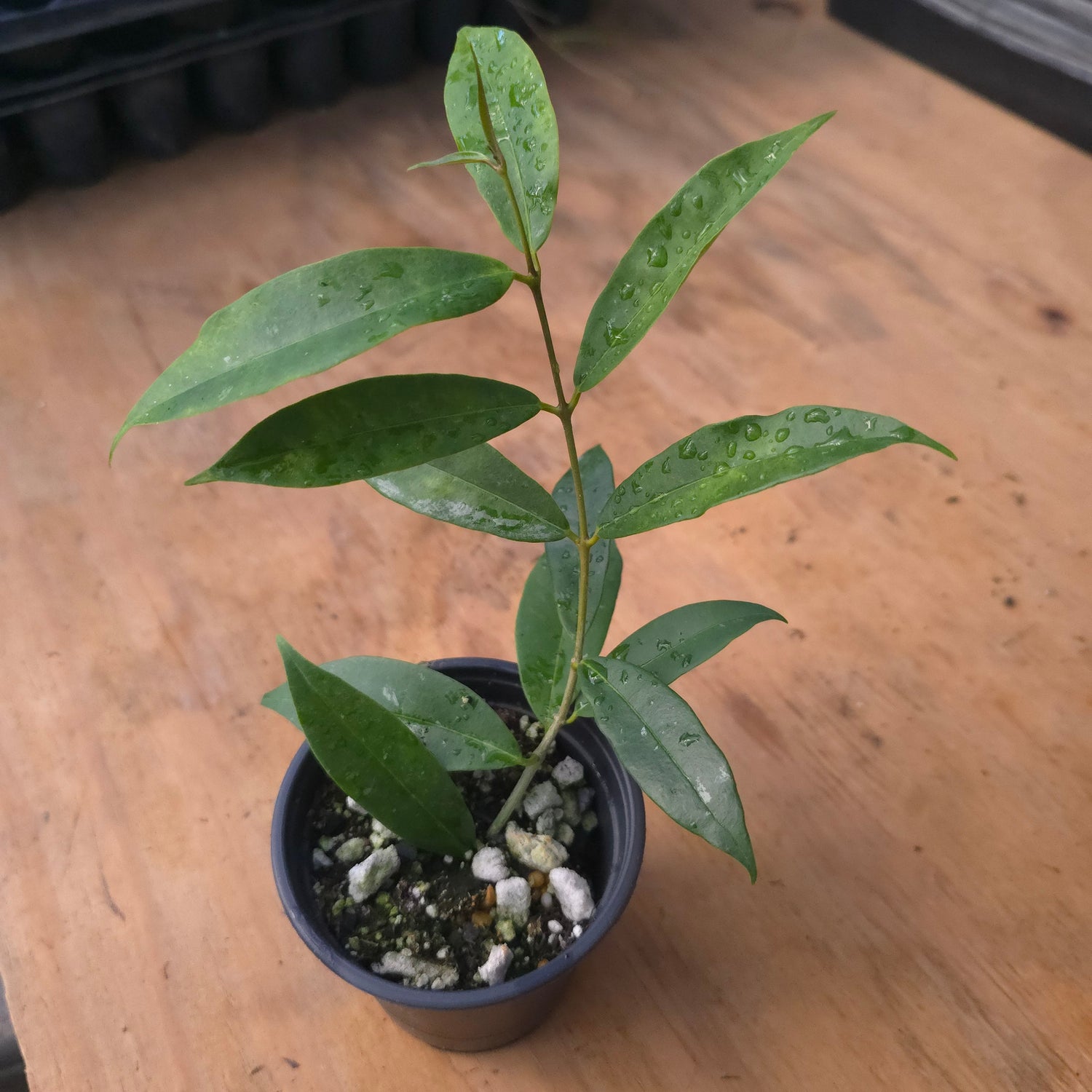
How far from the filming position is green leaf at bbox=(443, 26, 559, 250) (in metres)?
0.41

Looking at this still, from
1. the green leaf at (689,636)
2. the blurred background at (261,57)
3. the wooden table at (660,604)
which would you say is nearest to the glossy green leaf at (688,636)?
the green leaf at (689,636)

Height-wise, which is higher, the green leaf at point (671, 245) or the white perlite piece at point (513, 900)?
the green leaf at point (671, 245)

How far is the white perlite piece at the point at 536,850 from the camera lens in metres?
0.57

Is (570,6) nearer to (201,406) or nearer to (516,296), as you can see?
(516,296)

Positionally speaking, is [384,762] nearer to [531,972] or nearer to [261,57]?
[531,972]

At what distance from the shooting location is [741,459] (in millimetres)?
406

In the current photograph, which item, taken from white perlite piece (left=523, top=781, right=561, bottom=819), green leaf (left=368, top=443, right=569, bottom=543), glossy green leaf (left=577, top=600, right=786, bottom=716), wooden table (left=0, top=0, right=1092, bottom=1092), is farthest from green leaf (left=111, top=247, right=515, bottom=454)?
wooden table (left=0, top=0, right=1092, bottom=1092)

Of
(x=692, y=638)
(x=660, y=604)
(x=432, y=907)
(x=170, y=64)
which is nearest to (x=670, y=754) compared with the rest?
(x=692, y=638)

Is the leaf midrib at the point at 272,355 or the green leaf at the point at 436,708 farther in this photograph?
the green leaf at the point at 436,708

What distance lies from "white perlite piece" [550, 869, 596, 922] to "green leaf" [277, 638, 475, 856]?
67mm

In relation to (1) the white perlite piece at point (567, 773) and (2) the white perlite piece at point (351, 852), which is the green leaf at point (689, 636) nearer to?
(1) the white perlite piece at point (567, 773)

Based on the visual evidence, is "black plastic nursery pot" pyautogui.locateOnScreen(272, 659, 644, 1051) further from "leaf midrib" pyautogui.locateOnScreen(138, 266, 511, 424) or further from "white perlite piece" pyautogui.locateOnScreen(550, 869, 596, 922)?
"leaf midrib" pyautogui.locateOnScreen(138, 266, 511, 424)

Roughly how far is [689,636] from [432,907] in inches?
8.8

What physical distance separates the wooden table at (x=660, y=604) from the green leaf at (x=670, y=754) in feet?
0.88
